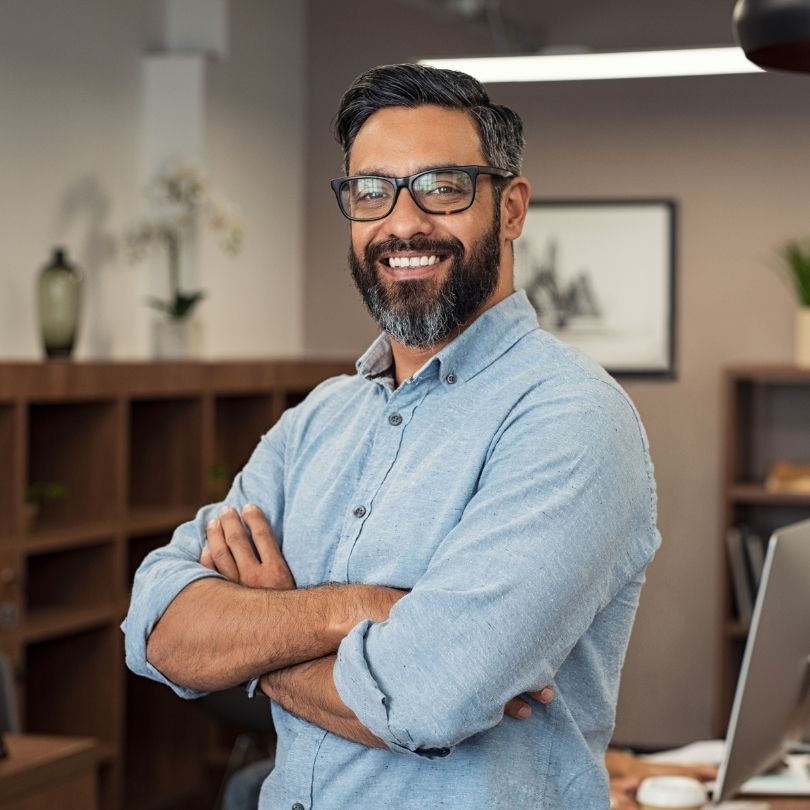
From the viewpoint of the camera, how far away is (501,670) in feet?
5.05

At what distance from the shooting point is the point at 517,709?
1634 mm

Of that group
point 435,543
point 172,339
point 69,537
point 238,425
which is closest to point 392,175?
point 435,543

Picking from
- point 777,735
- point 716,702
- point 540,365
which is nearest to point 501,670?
point 540,365

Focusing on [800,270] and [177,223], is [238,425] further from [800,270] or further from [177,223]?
[800,270]

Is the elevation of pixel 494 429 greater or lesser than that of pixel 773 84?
lesser

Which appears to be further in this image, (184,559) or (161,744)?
(161,744)

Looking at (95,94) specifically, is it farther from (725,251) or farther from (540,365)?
(540,365)

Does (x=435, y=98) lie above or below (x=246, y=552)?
above

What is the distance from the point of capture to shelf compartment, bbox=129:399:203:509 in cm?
516

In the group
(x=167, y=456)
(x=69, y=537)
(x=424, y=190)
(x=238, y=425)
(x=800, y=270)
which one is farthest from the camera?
(x=800, y=270)

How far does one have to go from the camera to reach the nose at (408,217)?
1.80 metres

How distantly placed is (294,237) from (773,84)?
2.26m

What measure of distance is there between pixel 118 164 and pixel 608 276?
228cm

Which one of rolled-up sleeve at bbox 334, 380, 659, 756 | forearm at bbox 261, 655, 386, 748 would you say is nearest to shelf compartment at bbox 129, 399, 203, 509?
forearm at bbox 261, 655, 386, 748
